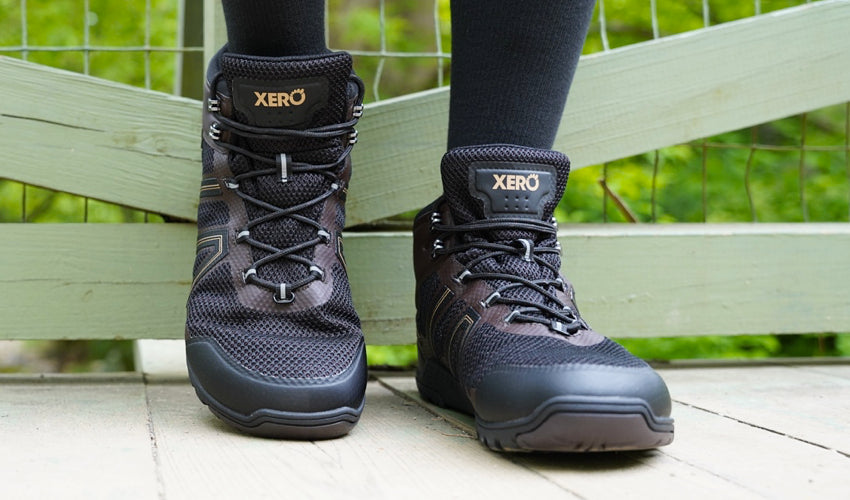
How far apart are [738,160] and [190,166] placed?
300 centimetres

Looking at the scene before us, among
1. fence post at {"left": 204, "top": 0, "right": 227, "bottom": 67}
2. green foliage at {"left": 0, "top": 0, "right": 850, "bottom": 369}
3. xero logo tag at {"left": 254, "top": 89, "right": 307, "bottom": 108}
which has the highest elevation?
fence post at {"left": 204, "top": 0, "right": 227, "bottom": 67}

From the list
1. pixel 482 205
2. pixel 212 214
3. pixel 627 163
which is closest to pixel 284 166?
pixel 212 214

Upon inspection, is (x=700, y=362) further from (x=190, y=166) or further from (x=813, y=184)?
(x=813, y=184)

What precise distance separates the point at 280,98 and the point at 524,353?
0.43 m

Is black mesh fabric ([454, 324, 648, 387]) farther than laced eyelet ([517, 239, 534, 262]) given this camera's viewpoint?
No

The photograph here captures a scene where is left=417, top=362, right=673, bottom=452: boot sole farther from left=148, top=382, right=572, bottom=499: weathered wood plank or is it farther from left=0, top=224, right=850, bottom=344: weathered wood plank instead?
left=0, top=224, right=850, bottom=344: weathered wood plank

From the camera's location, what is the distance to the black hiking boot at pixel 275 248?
1.02 meters

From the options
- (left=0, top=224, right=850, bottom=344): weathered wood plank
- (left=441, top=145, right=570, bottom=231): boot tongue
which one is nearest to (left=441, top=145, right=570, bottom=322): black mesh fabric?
(left=441, top=145, right=570, bottom=231): boot tongue

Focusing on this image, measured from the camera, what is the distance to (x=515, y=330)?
3.35ft

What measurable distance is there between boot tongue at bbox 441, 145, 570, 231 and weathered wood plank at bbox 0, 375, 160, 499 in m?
0.48

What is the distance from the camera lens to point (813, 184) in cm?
373

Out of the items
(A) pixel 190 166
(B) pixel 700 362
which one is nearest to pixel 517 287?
(A) pixel 190 166

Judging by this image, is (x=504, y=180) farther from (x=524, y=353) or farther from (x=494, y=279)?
(x=524, y=353)

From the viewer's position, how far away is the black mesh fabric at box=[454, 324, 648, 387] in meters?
0.94
